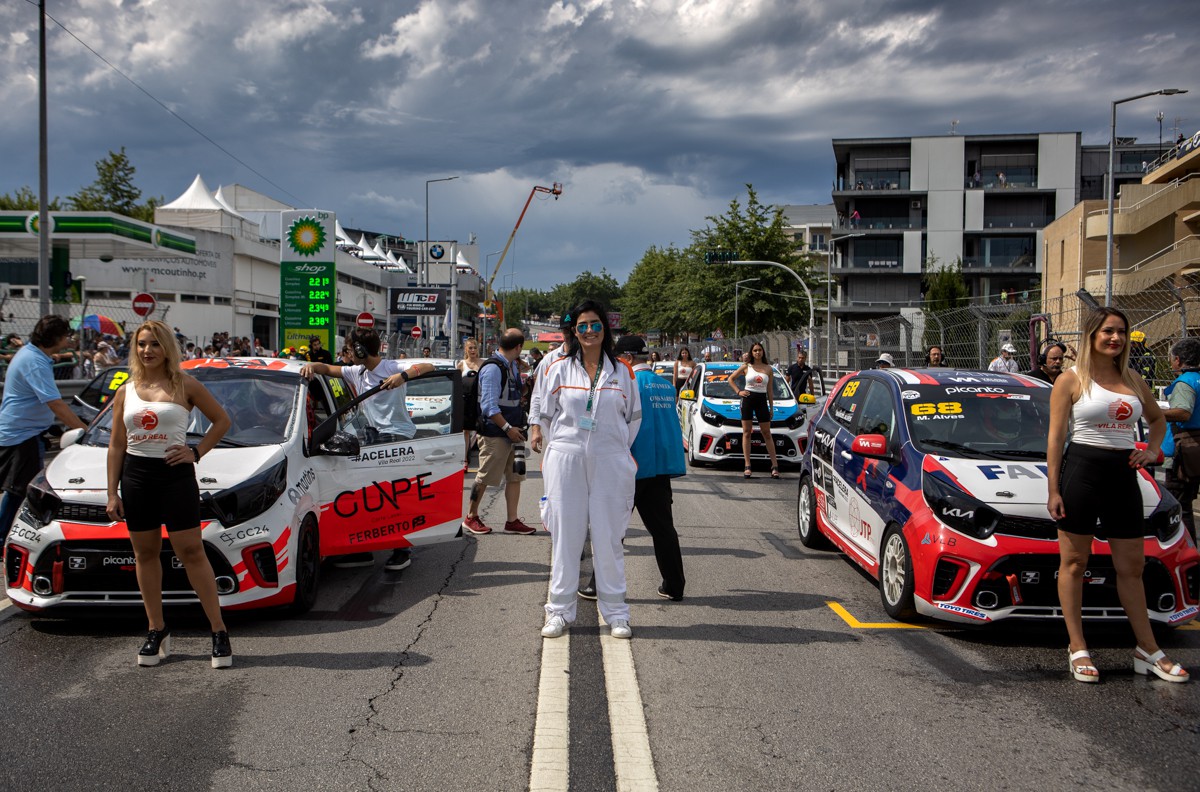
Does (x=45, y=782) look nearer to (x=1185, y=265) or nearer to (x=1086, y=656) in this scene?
(x=1086, y=656)

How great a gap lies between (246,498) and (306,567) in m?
0.73

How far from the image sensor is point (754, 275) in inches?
2115

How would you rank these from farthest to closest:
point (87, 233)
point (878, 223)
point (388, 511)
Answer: point (878, 223)
point (87, 233)
point (388, 511)

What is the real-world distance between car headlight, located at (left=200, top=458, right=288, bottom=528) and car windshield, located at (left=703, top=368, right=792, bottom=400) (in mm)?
10108

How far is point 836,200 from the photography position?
73125 millimetres

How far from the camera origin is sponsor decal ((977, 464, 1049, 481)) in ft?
19.2

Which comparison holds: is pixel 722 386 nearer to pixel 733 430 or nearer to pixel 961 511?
pixel 733 430

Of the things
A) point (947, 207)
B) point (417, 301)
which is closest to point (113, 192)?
A: point (417, 301)

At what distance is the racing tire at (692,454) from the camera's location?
1481cm

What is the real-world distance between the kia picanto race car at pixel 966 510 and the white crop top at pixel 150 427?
4094 mm

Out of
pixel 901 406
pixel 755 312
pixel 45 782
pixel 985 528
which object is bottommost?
pixel 45 782

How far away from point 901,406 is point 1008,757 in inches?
129

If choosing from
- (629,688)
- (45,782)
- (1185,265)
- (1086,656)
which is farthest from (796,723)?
(1185,265)

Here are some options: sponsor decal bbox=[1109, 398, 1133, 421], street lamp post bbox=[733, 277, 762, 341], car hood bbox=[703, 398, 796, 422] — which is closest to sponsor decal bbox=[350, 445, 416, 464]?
sponsor decal bbox=[1109, 398, 1133, 421]
